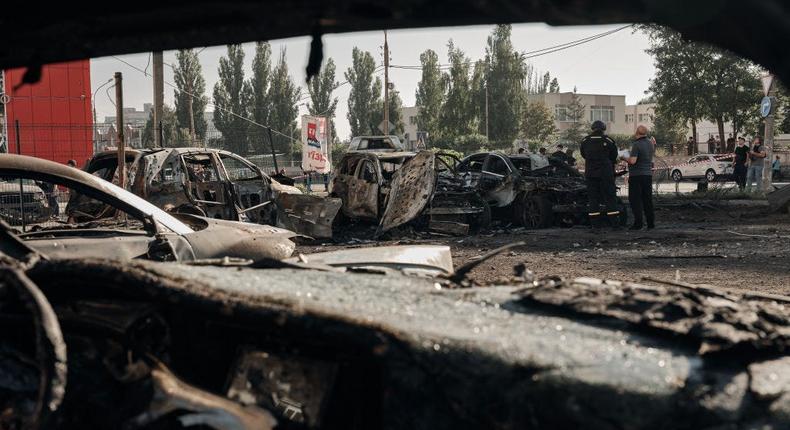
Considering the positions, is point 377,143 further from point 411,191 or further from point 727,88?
point 727,88

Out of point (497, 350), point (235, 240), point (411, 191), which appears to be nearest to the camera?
point (497, 350)

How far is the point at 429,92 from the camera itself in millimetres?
68188

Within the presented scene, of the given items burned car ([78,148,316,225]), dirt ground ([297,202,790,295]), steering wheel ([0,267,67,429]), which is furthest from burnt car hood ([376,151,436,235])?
steering wheel ([0,267,67,429])

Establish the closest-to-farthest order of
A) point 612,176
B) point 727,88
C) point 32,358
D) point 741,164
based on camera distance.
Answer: point 32,358 → point 612,176 → point 741,164 → point 727,88

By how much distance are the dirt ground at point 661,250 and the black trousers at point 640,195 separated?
0.30 meters

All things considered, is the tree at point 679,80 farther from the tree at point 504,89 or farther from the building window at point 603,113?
the building window at point 603,113

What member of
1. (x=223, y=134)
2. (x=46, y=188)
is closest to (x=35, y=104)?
(x=223, y=134)

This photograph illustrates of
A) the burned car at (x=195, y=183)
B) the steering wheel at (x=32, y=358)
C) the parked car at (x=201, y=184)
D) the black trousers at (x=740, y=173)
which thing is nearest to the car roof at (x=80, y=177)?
the steering wheel at (x=32, y=358)

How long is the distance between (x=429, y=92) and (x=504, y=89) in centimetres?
650

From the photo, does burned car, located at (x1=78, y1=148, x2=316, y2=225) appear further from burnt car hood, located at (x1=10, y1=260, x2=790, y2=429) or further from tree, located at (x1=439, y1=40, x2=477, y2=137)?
tree, located at (x1=439, y1=40, x2=477, y2=137)

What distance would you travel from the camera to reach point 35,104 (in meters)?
27.8

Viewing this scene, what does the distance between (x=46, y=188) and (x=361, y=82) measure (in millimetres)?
66025

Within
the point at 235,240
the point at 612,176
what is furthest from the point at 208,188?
the point at 235,240

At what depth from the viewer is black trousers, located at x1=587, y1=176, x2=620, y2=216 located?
14.0 meters
